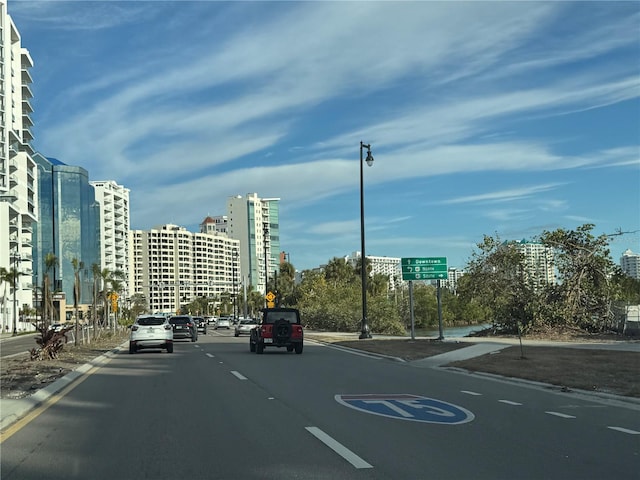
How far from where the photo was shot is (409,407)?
1199cm

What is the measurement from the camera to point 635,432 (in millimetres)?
9570

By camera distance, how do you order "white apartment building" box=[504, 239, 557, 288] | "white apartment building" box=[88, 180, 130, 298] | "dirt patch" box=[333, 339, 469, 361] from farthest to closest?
"white apartment building" box=[88, 180, 130, 298] < "white apartment building" box=[504, 239, 557, 288] < "dirt patch" box=[333, 339, 469, 361]

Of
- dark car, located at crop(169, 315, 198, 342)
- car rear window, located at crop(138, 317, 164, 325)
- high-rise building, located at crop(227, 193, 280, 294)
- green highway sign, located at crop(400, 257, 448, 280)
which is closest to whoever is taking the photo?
car rear window, located at crop(138, 317, 164, 325)

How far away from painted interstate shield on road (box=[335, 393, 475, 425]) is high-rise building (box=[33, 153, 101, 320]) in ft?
413

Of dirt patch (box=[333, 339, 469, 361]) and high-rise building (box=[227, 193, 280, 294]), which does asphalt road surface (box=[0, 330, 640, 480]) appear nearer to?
dirt patch (box=[333, 339, 469, 361])

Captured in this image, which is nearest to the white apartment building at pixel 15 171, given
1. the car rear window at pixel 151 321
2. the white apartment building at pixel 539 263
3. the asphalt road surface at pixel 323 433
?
the car rear window at pixel 151 321

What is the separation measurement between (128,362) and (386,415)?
51.3ft

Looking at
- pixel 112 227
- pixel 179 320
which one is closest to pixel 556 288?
pixel 179 320

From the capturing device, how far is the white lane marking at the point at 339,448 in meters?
7.66

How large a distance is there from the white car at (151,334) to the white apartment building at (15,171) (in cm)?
6639

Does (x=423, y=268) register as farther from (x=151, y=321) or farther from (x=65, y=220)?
(x=65, y=220)

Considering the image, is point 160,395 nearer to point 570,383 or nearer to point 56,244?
point 570,383

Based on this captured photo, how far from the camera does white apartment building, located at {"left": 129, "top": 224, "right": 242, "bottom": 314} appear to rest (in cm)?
18712

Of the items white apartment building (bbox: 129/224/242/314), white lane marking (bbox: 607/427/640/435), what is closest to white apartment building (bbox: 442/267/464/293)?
white lane marking (bbox: 607/427/640/435)
